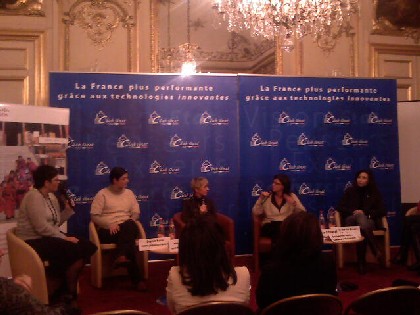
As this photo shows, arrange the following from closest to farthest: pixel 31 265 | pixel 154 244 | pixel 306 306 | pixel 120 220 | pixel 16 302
A: pixel 16 302, pixel 306 306, pixel 31 265, pixel 154 244, pixel 120 220

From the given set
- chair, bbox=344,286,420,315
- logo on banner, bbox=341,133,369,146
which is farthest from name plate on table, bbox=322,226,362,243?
chair, bbox=344,286,420,315

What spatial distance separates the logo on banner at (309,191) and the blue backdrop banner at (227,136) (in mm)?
13

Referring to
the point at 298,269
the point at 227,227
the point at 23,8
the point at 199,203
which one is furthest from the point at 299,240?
the point at 23,8

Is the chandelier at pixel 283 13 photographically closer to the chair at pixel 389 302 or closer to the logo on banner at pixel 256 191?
the logo on banner at pixel 256 191

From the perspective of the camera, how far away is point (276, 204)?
18.1 feet

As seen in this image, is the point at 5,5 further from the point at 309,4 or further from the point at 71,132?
the point at 309,4

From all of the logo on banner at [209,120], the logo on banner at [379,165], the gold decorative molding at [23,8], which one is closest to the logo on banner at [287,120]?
the logo on banner at [209,120]

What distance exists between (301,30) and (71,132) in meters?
2.84

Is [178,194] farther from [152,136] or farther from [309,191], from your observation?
[309,191]

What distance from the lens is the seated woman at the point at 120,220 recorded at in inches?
189

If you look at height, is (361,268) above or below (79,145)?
below

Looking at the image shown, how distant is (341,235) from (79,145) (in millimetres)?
3052

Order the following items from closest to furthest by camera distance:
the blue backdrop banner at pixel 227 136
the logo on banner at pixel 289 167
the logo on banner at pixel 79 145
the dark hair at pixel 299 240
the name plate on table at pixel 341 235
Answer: the dark hair at pixel 299 240
the name plate on table at pixel 341 235
the logo on banner at pixel 79 145
the blue backdrop banner at pixel 227 136
the logo on banner at pixel 289 167

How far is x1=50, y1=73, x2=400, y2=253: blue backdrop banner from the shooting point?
577 cm
